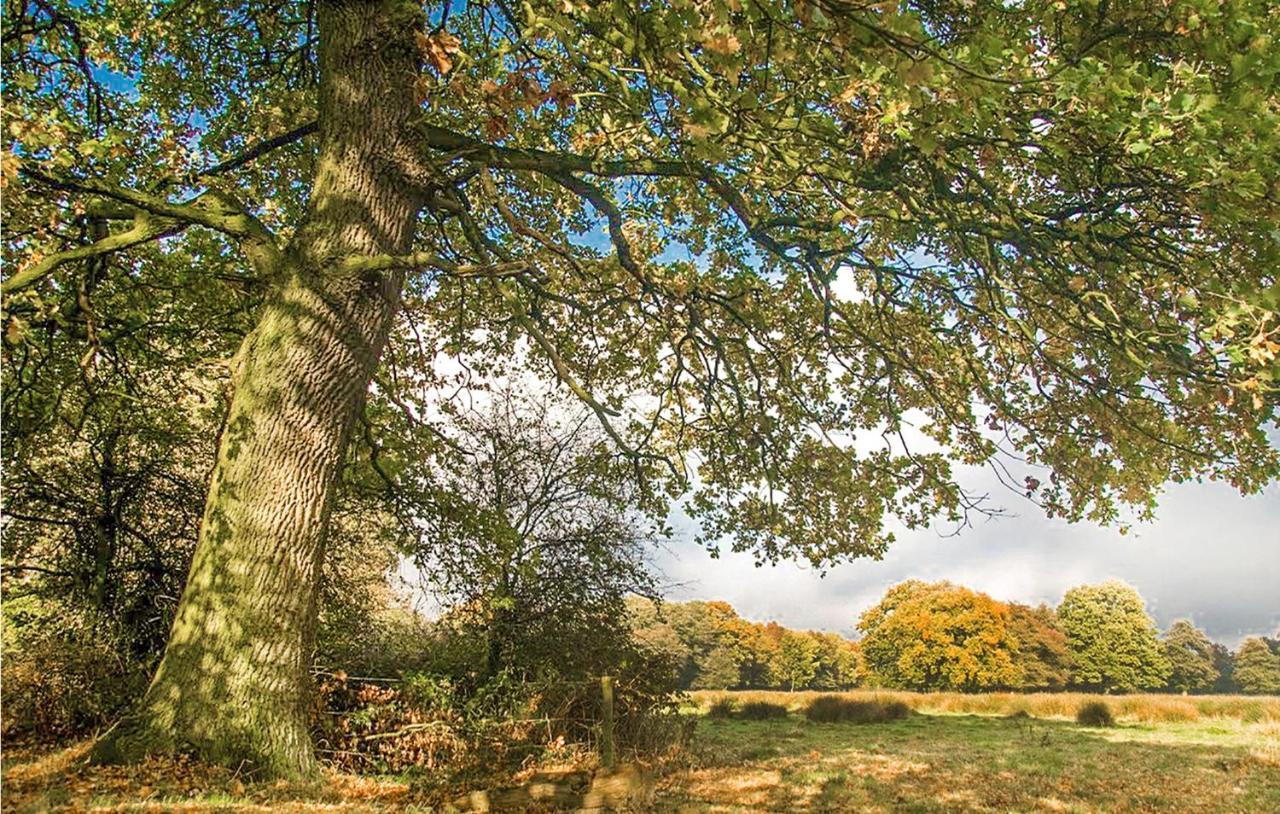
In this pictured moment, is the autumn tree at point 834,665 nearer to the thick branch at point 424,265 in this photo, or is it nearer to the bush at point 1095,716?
the bush at point 1095,716

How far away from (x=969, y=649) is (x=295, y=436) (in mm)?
48103

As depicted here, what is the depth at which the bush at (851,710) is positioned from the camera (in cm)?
2359

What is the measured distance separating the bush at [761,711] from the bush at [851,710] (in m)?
0.93

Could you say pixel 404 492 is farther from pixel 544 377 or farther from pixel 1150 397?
pixel 1150 397

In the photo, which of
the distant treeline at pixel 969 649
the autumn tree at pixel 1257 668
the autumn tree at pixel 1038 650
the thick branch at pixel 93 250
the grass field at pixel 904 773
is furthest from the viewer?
the autumn tree at pixel 1257 668

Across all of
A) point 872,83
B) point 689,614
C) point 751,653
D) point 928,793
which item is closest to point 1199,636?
point 751,653

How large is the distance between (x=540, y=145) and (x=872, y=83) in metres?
5.59

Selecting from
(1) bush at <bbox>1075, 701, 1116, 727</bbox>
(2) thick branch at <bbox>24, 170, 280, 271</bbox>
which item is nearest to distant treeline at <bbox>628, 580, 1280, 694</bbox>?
(1) bush at <bbox>1075, 701, 1116, 727</bbox>

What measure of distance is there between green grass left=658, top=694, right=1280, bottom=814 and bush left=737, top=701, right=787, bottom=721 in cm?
311

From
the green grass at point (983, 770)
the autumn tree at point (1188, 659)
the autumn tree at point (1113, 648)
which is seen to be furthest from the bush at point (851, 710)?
the autumn tree at point (1188, 659)

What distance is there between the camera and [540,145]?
360 inches

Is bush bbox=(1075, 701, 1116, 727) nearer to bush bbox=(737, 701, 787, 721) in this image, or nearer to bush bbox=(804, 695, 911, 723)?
bush bbox=(804, 695, 911, 723)

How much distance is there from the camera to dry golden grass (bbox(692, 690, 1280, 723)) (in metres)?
22.2

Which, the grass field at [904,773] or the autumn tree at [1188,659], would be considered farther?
the autumn tree at [1188,659]
